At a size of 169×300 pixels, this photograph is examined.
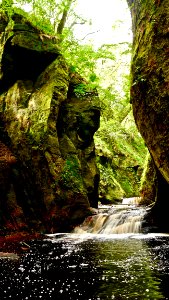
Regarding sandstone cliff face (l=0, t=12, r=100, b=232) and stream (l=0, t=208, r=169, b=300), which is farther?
sandstone cliff face (l=0, t=12, r=100, b=232)

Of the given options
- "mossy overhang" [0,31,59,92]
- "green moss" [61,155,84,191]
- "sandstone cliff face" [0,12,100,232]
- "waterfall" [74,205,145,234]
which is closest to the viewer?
Result: "waterfall" [74,205,145,234]

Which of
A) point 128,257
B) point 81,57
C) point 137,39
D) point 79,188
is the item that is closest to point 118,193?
point 79,188

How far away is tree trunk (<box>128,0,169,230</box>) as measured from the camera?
772 centimetres

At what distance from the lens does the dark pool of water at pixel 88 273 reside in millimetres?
3965

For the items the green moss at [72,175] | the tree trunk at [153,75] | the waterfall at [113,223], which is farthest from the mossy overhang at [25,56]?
the waterfall at [113,223]

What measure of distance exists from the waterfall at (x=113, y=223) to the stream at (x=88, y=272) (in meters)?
2.51

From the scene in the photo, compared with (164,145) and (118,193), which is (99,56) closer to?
(164,145)

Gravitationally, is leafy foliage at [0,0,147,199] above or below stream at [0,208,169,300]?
above

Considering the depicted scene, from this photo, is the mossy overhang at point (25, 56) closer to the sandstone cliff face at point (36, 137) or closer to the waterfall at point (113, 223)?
the sandstone cliff face at point (36, 137)

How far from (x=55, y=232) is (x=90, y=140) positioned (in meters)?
5.75

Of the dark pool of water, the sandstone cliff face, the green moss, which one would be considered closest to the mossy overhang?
the sandstone cliff face

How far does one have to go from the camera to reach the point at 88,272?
4988 millimetres

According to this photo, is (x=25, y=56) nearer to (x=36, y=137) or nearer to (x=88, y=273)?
(x=36, y=137)

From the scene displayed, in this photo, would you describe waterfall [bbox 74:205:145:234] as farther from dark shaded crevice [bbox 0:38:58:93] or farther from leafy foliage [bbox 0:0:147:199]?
dark shaded crevice [bbox 0:38:58:93]
